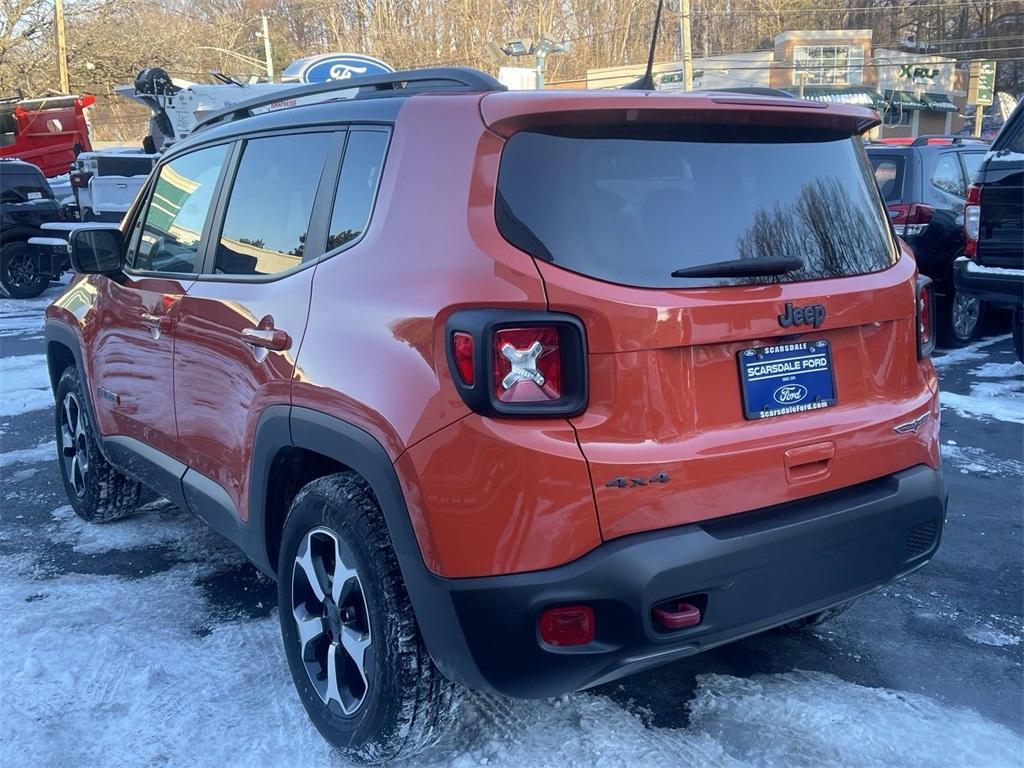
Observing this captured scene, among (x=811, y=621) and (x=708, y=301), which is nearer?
(x=708, y=301)

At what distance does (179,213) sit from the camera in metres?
3.71

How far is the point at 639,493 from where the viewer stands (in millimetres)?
2123

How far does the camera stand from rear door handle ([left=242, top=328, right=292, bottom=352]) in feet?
8.90

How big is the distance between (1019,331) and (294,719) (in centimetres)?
597

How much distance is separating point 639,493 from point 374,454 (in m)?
0.67

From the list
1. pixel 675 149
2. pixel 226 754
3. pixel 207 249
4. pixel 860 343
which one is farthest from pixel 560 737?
pixel 207 249

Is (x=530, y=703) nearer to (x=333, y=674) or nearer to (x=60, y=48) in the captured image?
(x=333, y=674)

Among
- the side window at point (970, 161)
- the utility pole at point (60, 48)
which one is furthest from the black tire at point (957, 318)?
the utility pole at point (60, 48)

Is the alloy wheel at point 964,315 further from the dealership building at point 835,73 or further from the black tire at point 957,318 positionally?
the dealership building at point 835,73

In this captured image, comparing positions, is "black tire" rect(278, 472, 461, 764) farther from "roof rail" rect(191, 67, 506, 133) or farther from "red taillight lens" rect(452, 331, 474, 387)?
"roof rail" rect(191, 67, 506, 133)

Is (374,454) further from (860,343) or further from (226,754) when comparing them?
(860,343)

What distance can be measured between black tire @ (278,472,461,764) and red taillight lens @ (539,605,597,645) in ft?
1.30

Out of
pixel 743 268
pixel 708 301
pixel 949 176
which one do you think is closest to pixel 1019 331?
pixel 949 176

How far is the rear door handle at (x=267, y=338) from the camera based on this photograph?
271cm
